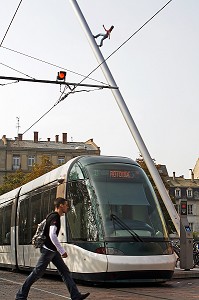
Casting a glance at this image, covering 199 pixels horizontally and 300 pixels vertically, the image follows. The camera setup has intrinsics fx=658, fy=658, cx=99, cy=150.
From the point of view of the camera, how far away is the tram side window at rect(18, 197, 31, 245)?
19859mm

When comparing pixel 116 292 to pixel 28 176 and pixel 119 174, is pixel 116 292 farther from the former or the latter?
pixel 28 176

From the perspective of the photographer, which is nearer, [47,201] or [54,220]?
[54,220]

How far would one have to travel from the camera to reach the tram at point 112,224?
14398mm

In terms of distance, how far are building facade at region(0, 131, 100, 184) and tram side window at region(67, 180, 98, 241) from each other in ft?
273

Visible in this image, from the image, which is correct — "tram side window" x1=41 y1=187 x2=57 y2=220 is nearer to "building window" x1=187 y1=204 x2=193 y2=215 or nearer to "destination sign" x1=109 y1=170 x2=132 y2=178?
"destination sign" x1=109 y1=170 x2=132 y2=178

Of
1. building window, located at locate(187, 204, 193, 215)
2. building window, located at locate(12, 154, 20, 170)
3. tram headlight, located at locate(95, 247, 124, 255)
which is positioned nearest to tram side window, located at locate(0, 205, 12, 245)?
tram headlight, located at locate(95, 247, 124, 255)

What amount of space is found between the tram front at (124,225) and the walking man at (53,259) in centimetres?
363

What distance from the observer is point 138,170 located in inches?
638

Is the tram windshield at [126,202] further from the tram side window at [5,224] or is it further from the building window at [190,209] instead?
the building window at [190,209]

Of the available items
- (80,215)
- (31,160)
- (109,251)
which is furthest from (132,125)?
(31,160)

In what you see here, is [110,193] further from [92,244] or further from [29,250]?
[29,250]

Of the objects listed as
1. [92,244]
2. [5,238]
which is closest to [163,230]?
[92,244]

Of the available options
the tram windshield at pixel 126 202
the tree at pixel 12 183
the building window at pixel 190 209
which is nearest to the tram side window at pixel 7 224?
the tram windshield at pixel 126 202

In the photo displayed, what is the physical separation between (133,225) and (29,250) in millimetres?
5397
